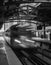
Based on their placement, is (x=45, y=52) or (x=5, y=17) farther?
(x=45, y=52)

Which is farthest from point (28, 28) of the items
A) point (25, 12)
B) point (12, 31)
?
point (25, 12)

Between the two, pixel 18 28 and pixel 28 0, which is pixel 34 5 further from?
pixel 18 28

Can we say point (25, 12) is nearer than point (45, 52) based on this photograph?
Yes

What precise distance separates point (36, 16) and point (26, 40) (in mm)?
8789

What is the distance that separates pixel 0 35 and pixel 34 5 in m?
22.5

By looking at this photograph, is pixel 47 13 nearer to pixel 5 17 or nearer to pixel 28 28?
pixel 5 17

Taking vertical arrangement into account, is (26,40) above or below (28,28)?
below

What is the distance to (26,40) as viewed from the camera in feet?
66.7

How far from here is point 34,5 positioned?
9797 millimetres

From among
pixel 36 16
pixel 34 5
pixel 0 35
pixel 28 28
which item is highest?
pixel 34 5

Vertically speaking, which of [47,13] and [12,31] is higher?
[47,13]

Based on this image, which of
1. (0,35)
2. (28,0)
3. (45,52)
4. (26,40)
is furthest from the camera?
(0,35)

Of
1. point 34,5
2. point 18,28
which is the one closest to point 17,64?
point 34,5

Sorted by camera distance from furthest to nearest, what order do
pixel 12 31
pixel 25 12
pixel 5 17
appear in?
pixel 12 31 < pixel 5 17 < pixel 25 12
